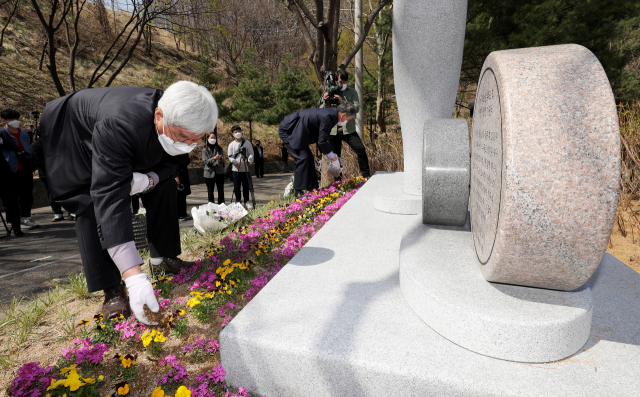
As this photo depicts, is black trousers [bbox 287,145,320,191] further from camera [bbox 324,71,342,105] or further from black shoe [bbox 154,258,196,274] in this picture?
black shoe [bbox 154,258,196,274]

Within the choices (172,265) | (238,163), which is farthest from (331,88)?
(172,265)

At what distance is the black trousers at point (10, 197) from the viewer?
5.55 m

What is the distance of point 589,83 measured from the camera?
4.84 feet

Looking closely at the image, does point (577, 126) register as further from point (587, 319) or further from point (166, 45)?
point (166, 45)

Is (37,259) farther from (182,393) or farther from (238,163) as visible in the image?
(182,393)

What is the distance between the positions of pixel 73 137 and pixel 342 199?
3.43 metres

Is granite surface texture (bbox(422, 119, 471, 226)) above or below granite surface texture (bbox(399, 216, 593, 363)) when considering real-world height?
above

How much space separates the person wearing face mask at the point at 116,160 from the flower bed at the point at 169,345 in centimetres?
21

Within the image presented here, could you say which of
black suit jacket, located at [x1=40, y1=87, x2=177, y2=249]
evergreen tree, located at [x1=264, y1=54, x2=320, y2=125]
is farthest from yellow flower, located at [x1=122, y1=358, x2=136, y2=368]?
evergreen tree, located at [x1=264, y1=54, x2=320, y2=125]

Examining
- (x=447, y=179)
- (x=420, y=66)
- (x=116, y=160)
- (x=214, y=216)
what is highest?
(x=420, y=66)

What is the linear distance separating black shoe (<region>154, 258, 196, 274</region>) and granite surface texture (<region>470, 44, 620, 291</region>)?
251 cm

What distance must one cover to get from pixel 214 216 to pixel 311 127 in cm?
208

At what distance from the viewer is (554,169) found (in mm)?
1422

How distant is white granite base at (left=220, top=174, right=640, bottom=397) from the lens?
1.42 meters
